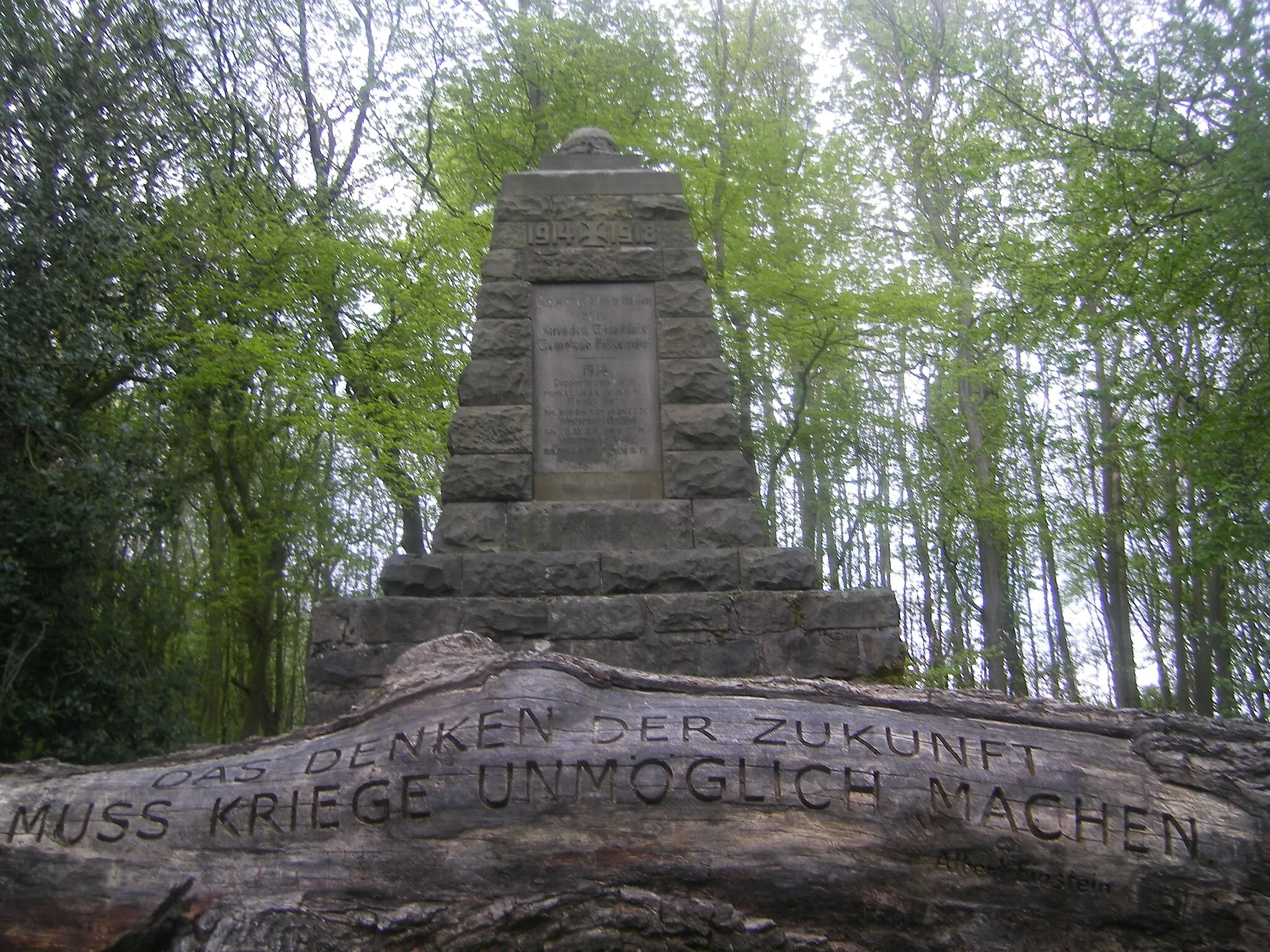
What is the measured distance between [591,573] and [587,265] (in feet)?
6.53

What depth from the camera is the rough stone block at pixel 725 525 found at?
5891mm

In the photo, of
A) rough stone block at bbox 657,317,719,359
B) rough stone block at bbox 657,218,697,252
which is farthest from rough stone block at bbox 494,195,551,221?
rough stone block at bbox 657,317,719,359

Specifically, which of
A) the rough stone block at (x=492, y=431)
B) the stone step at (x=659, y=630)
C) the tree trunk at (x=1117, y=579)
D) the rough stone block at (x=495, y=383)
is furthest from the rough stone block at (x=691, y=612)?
the tree trunk at (x=1117, y=579)

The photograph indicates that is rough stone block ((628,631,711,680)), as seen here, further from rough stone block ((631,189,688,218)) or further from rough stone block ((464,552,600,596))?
rough stone block ((631,189,688,218))

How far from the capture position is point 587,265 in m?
6.44

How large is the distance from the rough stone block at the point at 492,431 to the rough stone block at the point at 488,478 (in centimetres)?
4

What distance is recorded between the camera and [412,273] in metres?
14.0

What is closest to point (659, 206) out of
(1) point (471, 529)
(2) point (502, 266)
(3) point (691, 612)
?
(2) point (502, 266)

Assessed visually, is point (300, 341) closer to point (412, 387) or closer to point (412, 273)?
point (412, 387)

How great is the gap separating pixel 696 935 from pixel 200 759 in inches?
60.1

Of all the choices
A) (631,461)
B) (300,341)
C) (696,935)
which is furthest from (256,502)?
(696,935)

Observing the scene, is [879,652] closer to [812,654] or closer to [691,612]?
[812,654]

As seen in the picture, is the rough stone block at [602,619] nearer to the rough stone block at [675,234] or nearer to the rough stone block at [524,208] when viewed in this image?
the rough stone block at [675,234]

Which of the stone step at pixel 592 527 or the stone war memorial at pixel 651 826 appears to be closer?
the stone war memorial at pixel 651 826
